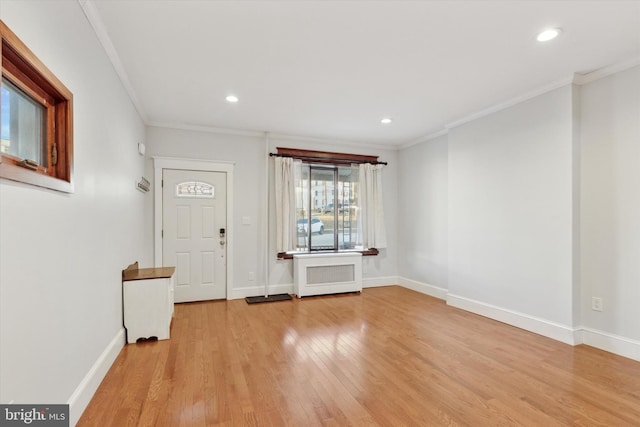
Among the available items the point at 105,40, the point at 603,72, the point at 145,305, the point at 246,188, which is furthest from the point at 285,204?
the point at 603,72

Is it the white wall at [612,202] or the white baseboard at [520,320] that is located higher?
the white wall at [612,202]

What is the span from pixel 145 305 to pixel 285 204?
8.14ft

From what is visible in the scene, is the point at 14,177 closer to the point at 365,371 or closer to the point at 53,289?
the point at 53,289

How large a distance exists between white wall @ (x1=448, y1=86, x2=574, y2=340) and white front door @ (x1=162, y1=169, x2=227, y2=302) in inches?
135

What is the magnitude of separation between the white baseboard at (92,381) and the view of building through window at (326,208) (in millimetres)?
2967

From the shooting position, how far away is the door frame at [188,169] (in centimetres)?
437

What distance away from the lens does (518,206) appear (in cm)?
354

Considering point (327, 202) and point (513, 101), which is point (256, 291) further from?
point (513, 101)

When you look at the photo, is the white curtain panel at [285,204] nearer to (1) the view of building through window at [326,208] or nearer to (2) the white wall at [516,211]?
(1) the view of building through window at [326,208]

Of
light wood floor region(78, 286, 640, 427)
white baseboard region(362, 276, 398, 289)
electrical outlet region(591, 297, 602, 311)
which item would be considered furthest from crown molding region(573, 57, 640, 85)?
white baseboard region(362, 276, 398, 289)

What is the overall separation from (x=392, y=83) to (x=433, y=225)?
106 inches

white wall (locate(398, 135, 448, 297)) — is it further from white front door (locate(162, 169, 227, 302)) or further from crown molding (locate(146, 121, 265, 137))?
white front door (locate(162, 169, 227, 302))

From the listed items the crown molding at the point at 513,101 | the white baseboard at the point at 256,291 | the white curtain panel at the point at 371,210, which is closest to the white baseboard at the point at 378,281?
the white curtain panel at the point at 371,210

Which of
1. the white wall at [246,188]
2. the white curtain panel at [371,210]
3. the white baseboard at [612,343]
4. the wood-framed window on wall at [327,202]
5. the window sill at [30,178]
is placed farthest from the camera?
the white curtain panel at [371,210]
